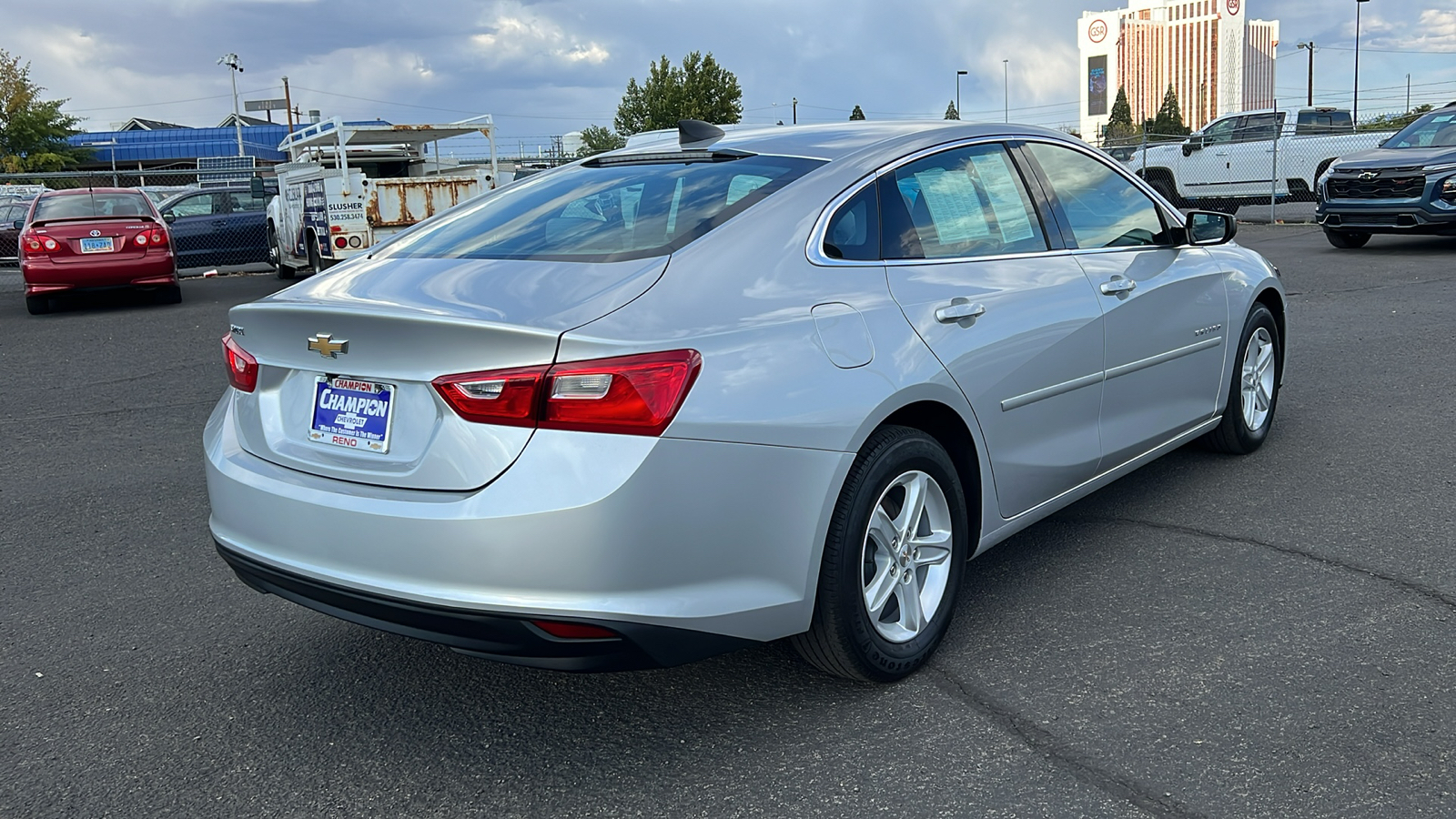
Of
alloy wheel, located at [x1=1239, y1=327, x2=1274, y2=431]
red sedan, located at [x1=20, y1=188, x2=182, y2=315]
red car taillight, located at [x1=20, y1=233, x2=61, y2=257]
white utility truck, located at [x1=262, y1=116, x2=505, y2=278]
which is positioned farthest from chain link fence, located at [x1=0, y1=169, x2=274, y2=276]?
alloy wheel, located at [x1=1239, y1=327, x2=1274, y2=431]

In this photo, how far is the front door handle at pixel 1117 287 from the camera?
13.7ft

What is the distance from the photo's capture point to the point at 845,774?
112 inches

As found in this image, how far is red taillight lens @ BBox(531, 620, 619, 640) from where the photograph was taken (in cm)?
265

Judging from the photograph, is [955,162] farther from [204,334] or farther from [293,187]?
[293,187]

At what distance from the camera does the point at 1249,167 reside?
21.6 m

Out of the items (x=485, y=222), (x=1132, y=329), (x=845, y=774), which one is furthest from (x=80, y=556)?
(x=1132, y=329)

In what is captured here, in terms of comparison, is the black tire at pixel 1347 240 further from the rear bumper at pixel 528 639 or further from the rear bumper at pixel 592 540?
the rear bumper at pixel 528 639

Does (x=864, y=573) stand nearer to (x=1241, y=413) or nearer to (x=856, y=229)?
(x=856, y=229)

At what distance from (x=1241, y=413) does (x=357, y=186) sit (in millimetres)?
11463

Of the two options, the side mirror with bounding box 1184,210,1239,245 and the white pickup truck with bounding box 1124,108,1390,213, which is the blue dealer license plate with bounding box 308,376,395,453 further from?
the white pickup truck with bounding box 1124,108,1390,213

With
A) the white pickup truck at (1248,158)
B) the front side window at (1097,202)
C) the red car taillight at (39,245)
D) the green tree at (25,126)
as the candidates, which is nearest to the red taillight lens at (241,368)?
the front side window at (1097,202)

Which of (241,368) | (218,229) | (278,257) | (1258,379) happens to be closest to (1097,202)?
(1258,379)

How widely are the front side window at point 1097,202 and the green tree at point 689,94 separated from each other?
58444 millimetres

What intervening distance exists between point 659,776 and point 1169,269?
2952 mm
